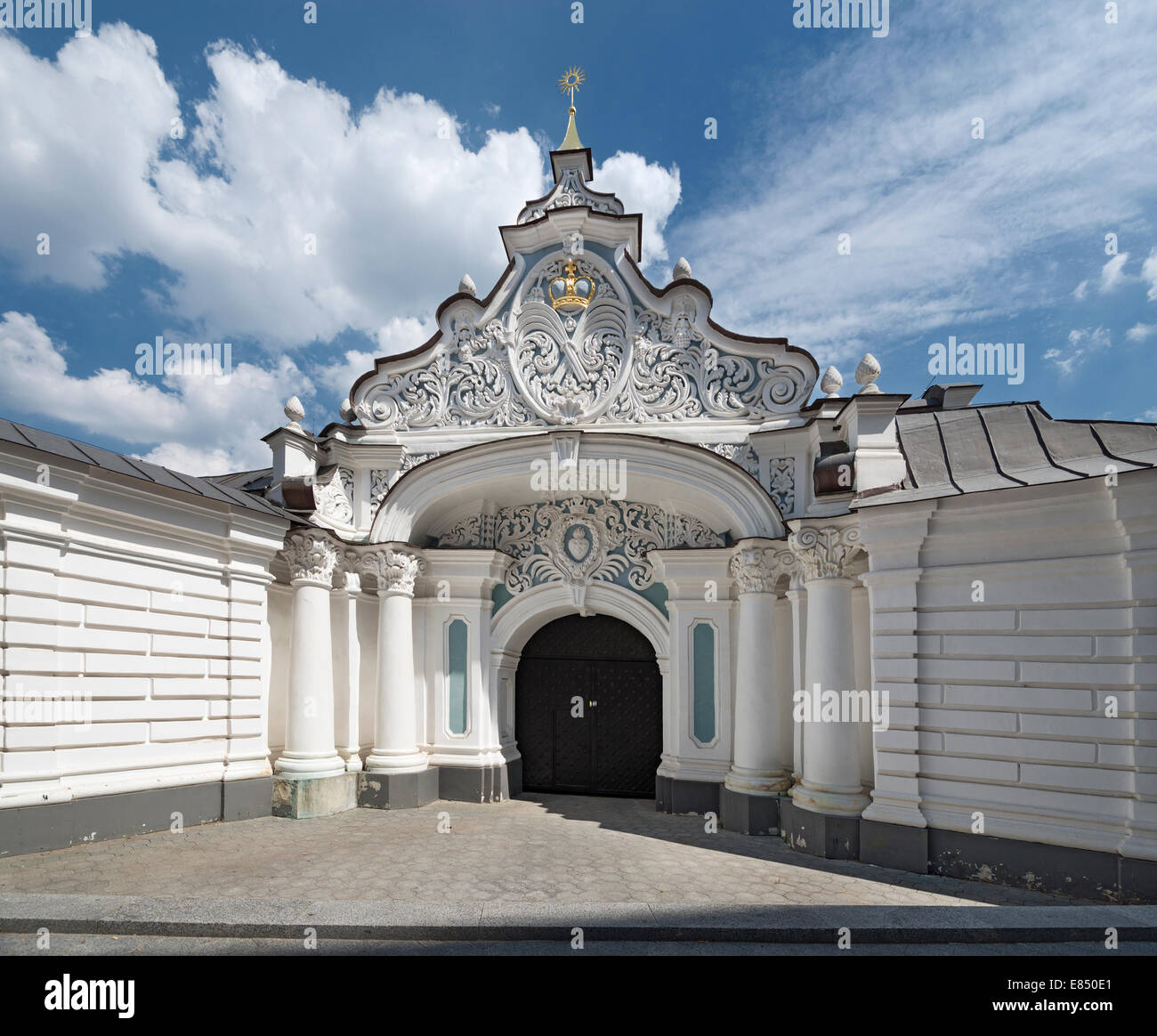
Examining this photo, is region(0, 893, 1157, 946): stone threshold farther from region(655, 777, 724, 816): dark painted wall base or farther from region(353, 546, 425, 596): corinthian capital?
region(353, 546, 425, 596): corinthian capital

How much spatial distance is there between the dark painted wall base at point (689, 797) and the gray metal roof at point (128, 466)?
19.8ft

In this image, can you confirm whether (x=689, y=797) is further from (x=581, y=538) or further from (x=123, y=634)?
(x=123, y=634)

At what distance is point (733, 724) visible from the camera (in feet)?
32.0

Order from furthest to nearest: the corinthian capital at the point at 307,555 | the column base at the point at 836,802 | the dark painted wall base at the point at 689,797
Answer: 1. the dark painted wall base at the point at 689,797
2. the corinthian capital at the point at 307,555
3. the column base at the point at 836,802

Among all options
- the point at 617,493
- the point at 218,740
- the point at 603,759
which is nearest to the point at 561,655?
the point at 603,759

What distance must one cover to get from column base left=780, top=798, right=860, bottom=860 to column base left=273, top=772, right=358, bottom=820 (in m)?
5.67

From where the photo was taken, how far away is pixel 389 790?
32.1 feet

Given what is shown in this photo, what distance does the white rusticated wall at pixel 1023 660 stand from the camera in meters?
5.98

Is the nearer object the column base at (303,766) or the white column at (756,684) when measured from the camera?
the white column at (756,684)

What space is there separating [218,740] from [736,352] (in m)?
8.07

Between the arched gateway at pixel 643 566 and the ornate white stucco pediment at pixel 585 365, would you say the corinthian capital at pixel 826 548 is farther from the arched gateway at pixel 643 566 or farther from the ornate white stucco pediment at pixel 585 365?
the ornate white stucco pediment at pixel 585 365

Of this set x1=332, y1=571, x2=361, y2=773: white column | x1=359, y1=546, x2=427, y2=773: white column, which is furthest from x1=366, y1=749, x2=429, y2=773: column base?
x1=332, y1=571, x2=361, y2=773: white column

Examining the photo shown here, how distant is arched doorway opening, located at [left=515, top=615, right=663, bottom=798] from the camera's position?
11070 mm

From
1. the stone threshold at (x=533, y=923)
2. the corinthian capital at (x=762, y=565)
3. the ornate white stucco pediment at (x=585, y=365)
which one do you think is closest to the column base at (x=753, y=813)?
the corinthian capital at (x=762, y=565)
